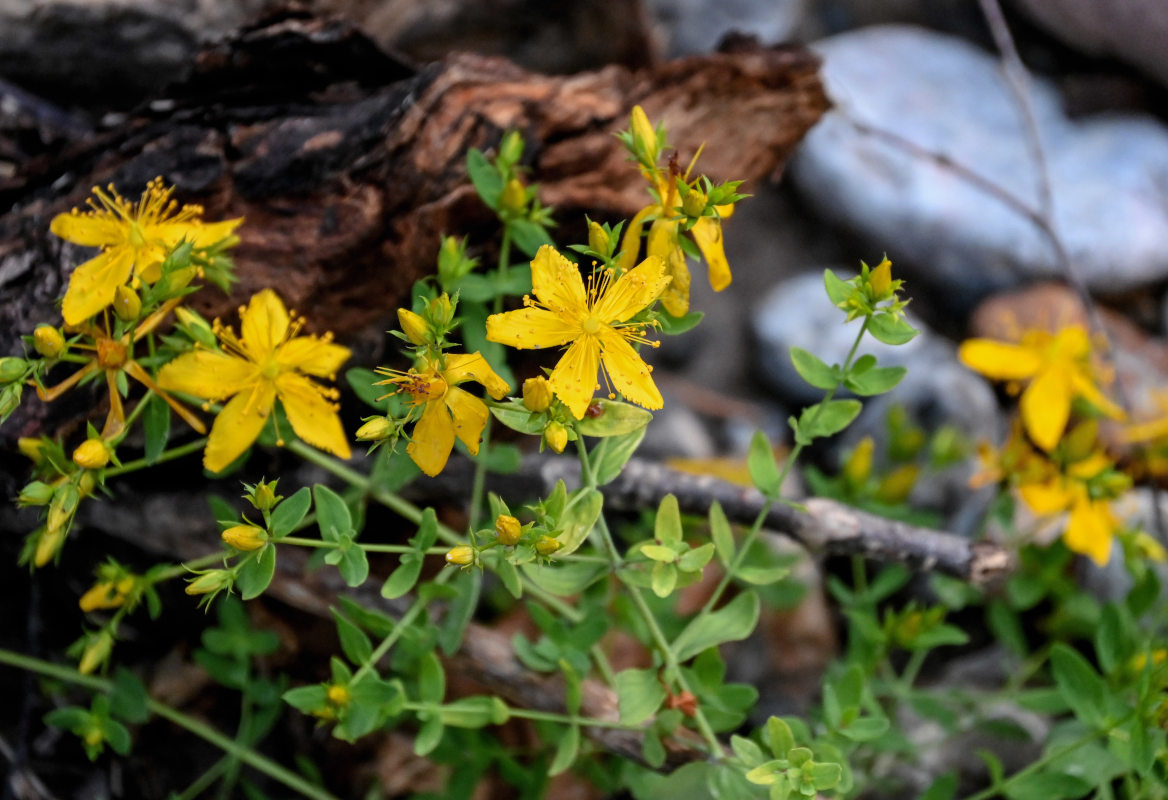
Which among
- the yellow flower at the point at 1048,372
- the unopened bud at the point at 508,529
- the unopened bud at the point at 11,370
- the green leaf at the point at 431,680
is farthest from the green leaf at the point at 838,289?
the unopened bud at the point at 11,370

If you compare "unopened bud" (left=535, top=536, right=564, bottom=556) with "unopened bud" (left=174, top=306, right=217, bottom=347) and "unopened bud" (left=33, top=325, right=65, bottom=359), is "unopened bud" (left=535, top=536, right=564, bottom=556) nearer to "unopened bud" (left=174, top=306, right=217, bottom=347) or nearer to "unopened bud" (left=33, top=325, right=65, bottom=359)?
"unopened bud" (left=174, top=306, right=217, bottom=347)

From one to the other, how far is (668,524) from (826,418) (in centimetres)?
29

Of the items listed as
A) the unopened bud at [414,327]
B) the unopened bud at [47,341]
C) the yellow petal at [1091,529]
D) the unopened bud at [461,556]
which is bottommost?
the yellow petal at [1091,529]

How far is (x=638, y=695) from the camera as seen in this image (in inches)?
48.7

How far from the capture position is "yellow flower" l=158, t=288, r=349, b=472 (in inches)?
47.3

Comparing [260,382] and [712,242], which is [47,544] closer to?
[260,382]

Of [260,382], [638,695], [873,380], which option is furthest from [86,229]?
[873,380]

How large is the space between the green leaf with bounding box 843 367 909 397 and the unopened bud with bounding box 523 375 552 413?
0.47 meters

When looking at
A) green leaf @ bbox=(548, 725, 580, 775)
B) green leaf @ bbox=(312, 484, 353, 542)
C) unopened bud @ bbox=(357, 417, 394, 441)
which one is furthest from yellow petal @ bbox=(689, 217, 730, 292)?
green leaf @ bbox=(548, 725, 580, 775)

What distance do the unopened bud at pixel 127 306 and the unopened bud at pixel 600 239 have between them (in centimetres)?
56

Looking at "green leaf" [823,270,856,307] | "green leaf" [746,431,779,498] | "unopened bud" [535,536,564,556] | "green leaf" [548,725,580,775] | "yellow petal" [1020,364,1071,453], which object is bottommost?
"yellow petal" [1020,364,1071,453]

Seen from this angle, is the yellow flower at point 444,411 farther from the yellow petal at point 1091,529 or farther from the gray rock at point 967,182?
the gray rock at point 967,182

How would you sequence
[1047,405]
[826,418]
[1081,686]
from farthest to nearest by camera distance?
1. [1047,405]
2. [1081,686]
3. [826,418]

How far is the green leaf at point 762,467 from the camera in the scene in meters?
1.37
